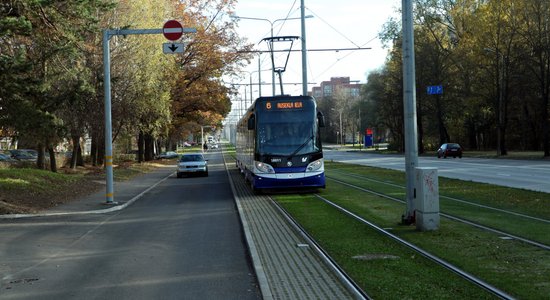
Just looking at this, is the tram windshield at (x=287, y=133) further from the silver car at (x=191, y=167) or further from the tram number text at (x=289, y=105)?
the silver car at (x=191, y=167)

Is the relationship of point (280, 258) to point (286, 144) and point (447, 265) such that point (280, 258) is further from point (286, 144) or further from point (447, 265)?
point (286, 144)

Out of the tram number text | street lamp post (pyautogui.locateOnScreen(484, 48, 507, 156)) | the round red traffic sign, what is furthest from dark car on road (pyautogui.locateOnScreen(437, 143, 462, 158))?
the round red traffic sign

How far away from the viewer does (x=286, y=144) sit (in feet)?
64.1

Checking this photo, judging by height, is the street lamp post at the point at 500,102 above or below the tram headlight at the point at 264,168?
above

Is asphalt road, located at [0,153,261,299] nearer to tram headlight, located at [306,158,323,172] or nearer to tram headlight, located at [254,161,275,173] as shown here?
tram headlight, located at [254,161,275,173]

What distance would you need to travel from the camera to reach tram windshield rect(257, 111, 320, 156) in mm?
19484

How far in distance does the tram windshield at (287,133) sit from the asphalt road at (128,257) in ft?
12.5

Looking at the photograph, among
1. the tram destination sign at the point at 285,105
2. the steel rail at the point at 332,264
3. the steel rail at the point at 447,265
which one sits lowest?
the steel rail at the point at 332,264

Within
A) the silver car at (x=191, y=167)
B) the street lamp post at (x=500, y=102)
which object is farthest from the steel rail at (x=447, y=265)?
the street lamp post at (x=500, y=102)

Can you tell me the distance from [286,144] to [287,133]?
1.44 feet

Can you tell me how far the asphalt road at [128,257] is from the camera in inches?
286

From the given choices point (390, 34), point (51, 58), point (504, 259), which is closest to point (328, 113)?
point (390, 34)

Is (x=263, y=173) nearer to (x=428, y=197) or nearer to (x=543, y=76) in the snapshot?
(x=428, y=197)

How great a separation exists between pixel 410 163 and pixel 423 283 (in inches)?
191
